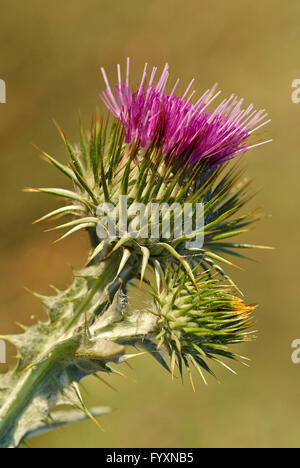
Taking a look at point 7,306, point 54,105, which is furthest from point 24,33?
point 7,306

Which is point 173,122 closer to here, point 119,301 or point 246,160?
point 119,301

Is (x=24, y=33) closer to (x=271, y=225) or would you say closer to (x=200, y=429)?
(x=271, y=225)

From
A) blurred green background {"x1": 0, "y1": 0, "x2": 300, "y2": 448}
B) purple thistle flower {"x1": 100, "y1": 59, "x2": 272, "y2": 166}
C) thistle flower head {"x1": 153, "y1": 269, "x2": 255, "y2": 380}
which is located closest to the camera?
thistle flower head {"x1": 153, "y1": 269, "x2": 255, "y2": 380}

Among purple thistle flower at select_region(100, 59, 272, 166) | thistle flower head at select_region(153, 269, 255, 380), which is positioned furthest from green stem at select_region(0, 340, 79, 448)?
purple thistle flower at select_region(100, 59, 272, 166)

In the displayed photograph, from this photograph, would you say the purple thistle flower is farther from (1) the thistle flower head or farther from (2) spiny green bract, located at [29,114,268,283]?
(1) the thistle flower head

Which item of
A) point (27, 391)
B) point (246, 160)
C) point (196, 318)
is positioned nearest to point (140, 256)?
point (196, 318)
